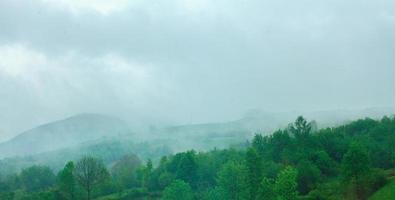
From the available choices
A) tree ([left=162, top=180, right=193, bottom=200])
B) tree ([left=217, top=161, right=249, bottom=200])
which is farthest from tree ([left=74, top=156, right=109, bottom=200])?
tree ([left=217, top=161, right=249, bottom=200])

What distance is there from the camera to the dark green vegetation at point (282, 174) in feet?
322

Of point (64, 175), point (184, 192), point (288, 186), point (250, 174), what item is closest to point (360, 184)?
point (288, 186)

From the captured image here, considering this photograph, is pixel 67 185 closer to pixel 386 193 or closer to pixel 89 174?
pixel 89 174

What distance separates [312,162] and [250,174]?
3265 centimetres

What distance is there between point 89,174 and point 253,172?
7197 centimetres

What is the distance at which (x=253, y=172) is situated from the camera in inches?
4633

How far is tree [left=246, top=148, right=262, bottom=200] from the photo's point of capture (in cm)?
11369

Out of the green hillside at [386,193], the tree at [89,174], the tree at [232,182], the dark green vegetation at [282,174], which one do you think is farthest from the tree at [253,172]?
the tree at [89,174]

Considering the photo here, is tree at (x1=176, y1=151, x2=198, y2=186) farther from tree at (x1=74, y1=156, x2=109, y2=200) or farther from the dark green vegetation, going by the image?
tree at (x1=74, y1=156, x2=109, y2=200)

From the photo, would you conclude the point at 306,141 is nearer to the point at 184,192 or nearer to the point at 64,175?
the point at 184,192

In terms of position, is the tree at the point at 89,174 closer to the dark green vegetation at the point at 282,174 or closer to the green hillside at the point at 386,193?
the dark green vegetation at the point at 282,174

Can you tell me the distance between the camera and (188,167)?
188m

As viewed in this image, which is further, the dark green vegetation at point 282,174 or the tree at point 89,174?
the tree at point 89,174

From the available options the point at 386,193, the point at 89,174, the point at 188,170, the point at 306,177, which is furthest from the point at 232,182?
the point at 89,174
